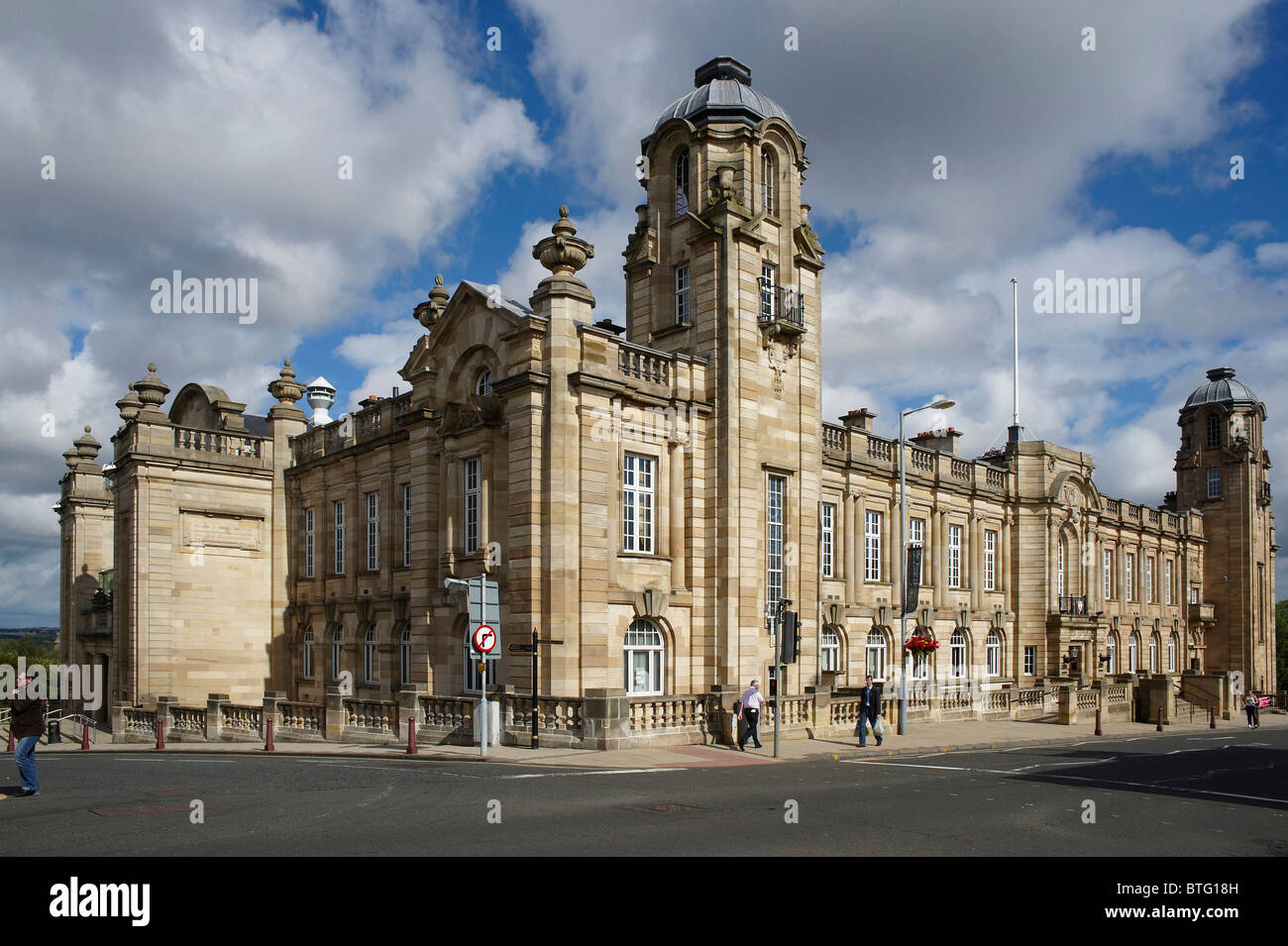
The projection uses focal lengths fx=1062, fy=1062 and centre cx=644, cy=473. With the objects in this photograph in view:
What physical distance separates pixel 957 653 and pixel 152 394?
29521 millimetres

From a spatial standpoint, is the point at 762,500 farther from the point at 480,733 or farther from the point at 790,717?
the point at 480,733

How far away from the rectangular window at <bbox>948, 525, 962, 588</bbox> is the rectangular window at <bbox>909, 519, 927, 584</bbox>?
1724 mm

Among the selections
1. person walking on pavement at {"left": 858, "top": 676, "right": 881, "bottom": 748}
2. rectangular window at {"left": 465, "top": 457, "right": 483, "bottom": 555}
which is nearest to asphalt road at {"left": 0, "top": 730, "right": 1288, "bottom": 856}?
person walking on pavement at {"left": 858, "top": 676, "right": 881, "bottom": 748}

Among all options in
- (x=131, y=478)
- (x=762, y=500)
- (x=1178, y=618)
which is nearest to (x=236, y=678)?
(x=131, y=478)

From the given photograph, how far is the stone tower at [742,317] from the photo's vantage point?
26172 millimetres

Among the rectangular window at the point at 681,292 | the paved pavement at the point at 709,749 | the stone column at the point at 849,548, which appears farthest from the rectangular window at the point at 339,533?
the stone column at the point at 849,548

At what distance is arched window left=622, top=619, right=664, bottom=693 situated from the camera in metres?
24.9

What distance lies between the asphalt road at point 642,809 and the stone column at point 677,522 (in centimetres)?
666

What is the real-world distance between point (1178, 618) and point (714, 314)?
43926 millimetres

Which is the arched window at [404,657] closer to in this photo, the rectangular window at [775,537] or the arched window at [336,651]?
the arched window at [336,651]

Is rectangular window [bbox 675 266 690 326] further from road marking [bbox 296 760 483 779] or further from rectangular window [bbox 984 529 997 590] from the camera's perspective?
rectangular window [bbox 984 529 997 590]

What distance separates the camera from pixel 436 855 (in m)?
9.86

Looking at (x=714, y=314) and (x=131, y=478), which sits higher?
(x=714, y=314)

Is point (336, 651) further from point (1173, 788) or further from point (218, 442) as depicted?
point (1173, 788)
